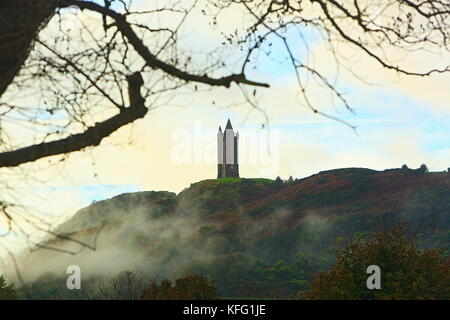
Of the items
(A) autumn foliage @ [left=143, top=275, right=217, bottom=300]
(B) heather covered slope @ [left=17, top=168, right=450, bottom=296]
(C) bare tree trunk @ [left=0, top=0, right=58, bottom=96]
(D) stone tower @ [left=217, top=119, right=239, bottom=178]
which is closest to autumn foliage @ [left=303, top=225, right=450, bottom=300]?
(A) autumn foliage @ [left=143, top=275, right=217, bottom=300]

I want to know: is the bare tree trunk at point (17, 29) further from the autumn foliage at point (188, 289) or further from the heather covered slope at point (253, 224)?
the heather covered slope at point (253, 224)

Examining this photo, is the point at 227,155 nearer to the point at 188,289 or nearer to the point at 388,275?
the point at 188,289

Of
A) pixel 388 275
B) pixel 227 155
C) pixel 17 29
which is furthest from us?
pixel 227 155

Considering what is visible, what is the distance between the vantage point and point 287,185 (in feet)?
178

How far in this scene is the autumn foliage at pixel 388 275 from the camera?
13.9 meters

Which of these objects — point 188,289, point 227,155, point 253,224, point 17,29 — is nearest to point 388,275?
point 188,289

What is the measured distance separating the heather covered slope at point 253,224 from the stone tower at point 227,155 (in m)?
4.05

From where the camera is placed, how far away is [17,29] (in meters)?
6.91

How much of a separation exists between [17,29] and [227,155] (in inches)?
2115

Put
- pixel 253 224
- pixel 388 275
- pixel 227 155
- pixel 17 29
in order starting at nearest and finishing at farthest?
1. pixel 17 29
2. pixel 388 275
3. pixel 253 224
4. pixel 227 155

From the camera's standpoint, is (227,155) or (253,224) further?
(227,155)
